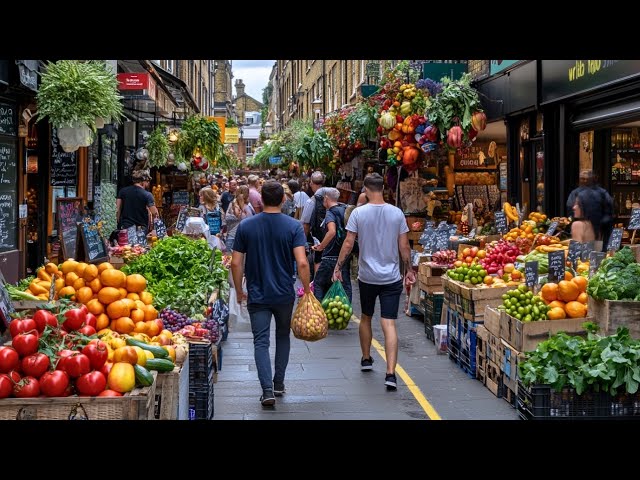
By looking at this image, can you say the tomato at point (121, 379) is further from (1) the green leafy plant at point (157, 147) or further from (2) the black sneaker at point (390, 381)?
(1) the green leafy plant at point (157, 147)

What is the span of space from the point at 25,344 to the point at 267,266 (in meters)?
2.88

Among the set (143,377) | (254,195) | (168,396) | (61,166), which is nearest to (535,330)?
(168,396)

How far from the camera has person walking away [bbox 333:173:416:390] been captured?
897 cm

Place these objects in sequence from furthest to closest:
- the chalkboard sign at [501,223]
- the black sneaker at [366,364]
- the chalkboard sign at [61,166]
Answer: the chalkboard sign at [61,166] → the chalkboard sign at [501,223] → the black sneaker at [366,364]

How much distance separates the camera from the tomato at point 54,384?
5.43 meters

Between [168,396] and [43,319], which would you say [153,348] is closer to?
[168,396]

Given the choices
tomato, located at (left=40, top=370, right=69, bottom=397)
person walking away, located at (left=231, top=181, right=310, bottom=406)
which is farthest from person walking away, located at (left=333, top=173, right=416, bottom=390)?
tomato, located at (left=40, top=370, right=69, bottom=397)

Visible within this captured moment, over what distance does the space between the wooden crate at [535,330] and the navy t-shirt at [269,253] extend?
76.8 inches

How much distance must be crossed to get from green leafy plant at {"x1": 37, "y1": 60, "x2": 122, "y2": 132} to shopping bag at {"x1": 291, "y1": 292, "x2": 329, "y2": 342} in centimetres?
Result: 514

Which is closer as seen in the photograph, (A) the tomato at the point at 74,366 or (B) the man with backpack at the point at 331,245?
(A) the tomato at the point at 74,366

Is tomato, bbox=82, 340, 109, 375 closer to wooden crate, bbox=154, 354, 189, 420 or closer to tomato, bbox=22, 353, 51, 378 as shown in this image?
tomato, bbox=22, 353, 51, 378

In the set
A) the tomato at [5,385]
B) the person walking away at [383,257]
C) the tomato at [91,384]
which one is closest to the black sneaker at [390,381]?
the person walking away at [383,257]

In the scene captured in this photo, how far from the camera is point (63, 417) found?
17.8ft
